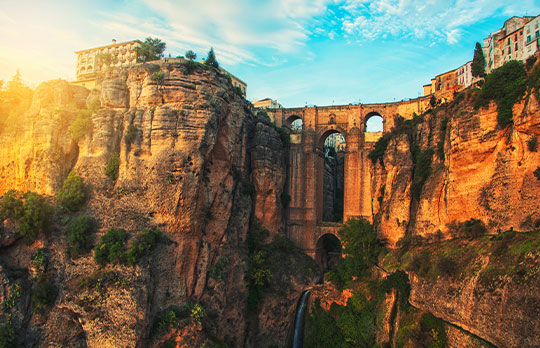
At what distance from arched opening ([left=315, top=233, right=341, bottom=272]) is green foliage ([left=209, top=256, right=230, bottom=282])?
13597 millimetres

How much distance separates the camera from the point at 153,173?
28.8 m

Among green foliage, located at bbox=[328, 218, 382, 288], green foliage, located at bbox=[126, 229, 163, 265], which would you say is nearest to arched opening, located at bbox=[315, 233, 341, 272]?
green foliage, located at bbox=[328, 218, 382, 288]

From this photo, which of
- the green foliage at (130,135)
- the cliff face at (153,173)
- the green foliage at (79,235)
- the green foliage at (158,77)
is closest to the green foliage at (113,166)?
the cliff face at (153,173)

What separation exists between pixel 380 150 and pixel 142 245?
2509cm

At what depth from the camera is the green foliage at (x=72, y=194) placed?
27.2m

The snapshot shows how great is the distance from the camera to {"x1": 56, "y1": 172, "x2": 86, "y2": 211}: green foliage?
27234 mm

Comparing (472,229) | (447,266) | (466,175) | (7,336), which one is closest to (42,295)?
(7,336)

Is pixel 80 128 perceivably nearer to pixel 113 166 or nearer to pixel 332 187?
pixel 113 166

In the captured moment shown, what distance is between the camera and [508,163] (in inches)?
977

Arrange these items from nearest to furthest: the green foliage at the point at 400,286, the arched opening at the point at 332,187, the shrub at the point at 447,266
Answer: the shrub at the point at 447,266 → the green foliage at the point at 400,286 → the arched opening at the point at 332,187

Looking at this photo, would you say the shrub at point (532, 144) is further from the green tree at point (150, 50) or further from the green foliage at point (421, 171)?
the green tree at point (150, 50)

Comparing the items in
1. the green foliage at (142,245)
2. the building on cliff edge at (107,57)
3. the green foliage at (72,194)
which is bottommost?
the green foliage at (142,245)

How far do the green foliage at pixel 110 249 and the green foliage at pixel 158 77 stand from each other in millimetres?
12103

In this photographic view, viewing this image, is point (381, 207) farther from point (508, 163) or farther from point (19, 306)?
point (19, 306)
